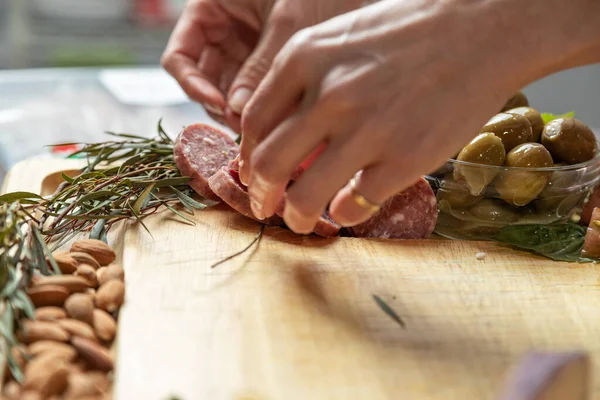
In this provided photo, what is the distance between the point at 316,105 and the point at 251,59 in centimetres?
80

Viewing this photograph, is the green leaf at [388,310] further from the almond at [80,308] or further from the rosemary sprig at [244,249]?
the almond at [80,308]

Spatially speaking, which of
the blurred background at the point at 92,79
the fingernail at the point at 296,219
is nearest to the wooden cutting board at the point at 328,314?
the fingernail at the point at 296,219

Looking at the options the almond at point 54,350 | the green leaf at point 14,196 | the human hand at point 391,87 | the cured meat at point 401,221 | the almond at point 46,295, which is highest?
the human hand at point 391,87

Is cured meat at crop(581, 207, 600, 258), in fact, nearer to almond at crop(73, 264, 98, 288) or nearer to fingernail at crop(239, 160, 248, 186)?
fingernail at crop(239, 160, 248, 186)

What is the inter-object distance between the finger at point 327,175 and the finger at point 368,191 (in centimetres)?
3

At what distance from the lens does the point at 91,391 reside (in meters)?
0.98

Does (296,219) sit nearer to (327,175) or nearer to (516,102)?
(327,175)

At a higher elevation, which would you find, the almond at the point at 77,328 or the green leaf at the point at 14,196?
the almond at the point at 77,328

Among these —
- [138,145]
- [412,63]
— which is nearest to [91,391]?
[412,63]

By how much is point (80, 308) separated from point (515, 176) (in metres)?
0.93

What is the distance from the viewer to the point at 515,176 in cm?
149

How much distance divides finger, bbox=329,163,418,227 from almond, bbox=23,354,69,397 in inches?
20.5

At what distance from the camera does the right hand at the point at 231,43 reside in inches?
73.9

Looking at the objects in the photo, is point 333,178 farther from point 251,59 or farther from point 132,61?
point 132,61
